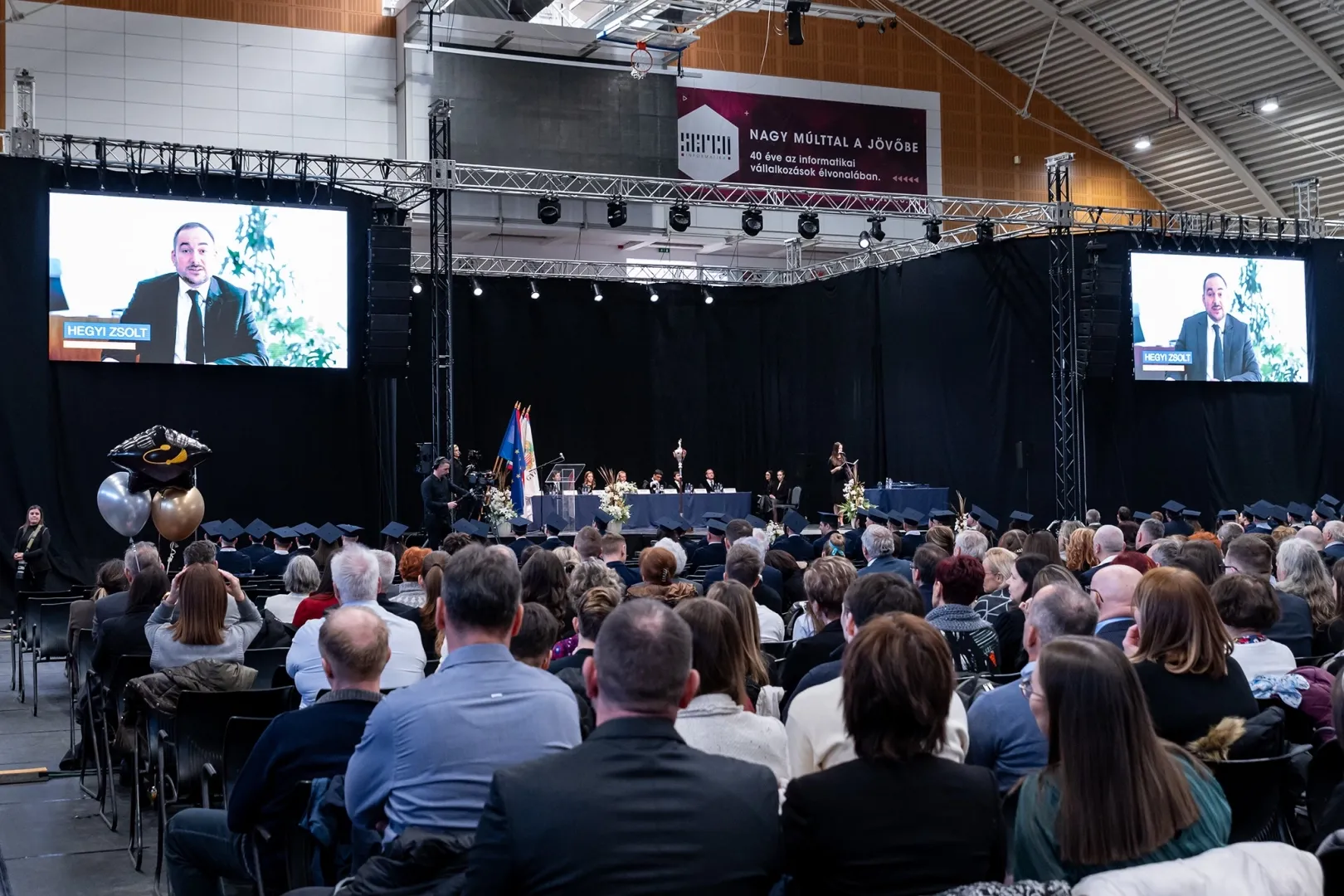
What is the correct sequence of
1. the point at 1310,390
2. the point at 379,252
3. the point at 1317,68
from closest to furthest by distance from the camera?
the point at 379,252, the point at 1310,390, the point at 1317,68

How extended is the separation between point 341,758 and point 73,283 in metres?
10.6

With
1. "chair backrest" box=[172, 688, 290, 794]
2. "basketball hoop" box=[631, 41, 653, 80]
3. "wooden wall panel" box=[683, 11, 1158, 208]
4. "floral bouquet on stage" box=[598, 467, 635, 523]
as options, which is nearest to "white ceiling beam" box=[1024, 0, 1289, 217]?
"wooden wall panel" box=[683, 11, 1158, 208]

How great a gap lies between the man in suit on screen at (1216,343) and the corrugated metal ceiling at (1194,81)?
4.74 m

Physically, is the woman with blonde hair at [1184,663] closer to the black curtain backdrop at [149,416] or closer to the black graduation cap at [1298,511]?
the black curtain backdrop at [149,416]

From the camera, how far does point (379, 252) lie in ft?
43.5

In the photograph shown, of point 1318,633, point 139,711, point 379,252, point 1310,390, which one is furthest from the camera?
point 1310,390

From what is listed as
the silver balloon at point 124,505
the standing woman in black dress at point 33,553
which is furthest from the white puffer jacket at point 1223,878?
the standing woman in black dress at point 33,553


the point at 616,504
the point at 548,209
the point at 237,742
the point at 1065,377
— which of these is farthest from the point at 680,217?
the point at 237,742

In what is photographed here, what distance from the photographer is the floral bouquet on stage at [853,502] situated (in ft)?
51.2

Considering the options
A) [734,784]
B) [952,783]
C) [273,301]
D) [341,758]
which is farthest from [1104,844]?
[273,301]

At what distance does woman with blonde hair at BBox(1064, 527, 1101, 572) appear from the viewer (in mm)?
7352

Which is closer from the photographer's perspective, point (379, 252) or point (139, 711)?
point (139, 711)

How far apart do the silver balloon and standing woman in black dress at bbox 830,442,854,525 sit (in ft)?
34.8

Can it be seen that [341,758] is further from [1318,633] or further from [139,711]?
[1318,633]
